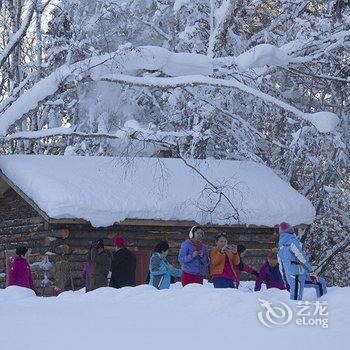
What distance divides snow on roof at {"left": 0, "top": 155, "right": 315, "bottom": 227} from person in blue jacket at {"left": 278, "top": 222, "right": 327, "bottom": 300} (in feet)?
20.4

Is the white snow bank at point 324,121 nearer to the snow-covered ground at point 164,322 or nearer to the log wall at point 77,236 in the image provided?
the log wall at point 77,236

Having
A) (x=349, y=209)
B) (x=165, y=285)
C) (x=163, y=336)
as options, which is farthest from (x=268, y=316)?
(x=349, y=209)

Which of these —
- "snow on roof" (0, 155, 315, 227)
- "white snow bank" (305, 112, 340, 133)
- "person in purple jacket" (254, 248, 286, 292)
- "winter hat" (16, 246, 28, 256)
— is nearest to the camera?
"person in purple jacket" (254, 248, 286, 292)

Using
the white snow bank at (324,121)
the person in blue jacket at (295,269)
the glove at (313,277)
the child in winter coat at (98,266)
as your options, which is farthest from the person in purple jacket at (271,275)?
the glove at (313,277)

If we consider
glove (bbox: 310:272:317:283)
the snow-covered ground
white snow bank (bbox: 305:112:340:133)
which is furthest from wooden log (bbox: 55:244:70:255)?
glove (bbox: 310:272:317:283)

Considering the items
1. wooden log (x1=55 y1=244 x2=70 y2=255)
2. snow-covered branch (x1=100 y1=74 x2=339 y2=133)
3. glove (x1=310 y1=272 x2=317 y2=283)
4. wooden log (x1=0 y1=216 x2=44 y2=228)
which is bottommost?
wooden log (x1=55 y1=244 x2=70 y2=255)

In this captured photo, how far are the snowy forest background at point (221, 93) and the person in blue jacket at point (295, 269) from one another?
5886mm

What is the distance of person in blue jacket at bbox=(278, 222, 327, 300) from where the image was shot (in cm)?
1252

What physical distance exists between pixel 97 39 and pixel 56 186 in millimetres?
8567

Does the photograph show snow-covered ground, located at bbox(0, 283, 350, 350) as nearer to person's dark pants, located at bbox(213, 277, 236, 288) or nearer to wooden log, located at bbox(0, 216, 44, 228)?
person's dark pants, located at bbox(213, 277, 236, 288)

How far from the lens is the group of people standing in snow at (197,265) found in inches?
516

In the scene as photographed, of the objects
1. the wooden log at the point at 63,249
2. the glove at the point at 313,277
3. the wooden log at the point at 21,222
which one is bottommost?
the wooden log at the point at 63,249

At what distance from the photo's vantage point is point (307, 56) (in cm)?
1938

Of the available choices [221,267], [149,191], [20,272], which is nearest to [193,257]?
[221,267]
